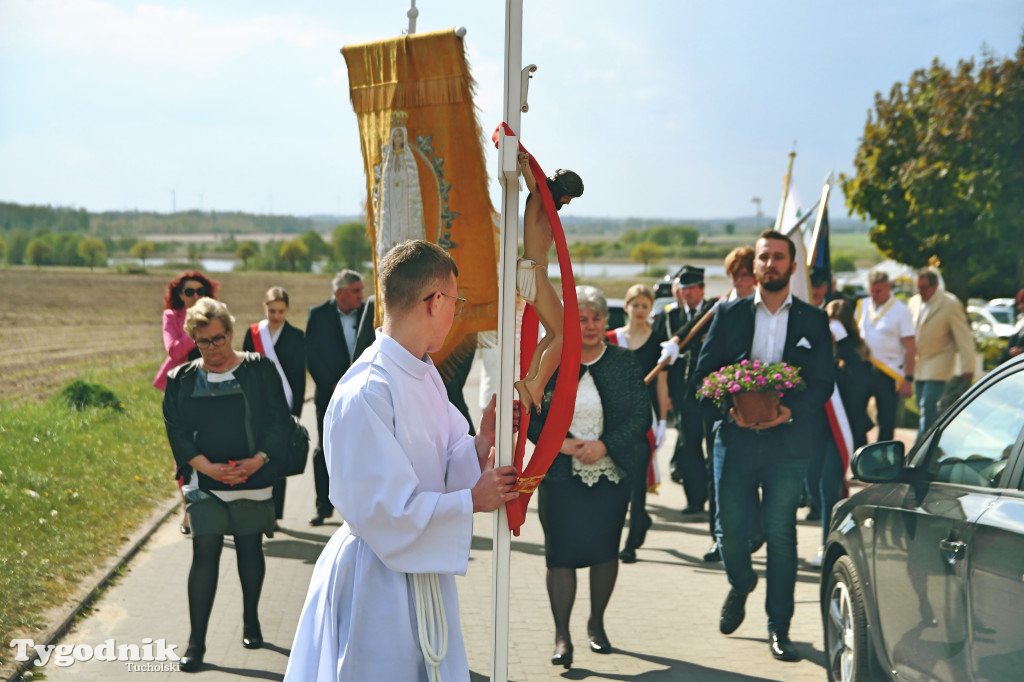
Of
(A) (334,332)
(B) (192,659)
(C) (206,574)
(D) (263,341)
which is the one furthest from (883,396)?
(B) (192,659)

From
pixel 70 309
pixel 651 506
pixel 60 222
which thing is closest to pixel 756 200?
pixel 60 222

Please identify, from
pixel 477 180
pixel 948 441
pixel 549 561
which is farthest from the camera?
pixel 549 561

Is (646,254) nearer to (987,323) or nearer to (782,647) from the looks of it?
(987,323)

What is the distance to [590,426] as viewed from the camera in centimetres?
553

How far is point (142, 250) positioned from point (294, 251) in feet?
66.7

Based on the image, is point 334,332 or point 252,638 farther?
point 334,332

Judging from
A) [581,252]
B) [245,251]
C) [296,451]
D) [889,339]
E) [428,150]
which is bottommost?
[296,451]

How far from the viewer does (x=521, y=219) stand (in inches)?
123

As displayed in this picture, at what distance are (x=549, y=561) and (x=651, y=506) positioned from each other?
456 cm

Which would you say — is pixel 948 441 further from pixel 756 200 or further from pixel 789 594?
pixel 756 200

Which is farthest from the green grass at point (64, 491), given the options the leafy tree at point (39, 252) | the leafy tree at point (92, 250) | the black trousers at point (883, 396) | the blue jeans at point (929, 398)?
the leafy tree at point (92, 250)

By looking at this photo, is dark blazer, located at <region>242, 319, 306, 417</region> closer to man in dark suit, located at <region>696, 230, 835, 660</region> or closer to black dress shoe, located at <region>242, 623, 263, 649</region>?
black dress shoe, located at <region>242, 623, 263, 649</region>

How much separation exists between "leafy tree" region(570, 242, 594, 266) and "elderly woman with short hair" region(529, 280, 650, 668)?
9839cm

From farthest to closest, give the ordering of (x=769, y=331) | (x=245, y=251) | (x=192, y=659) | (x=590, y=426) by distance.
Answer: (x=245, y=251), (x=769, y=331), (x=590, y=426), (x=192, y=659)
